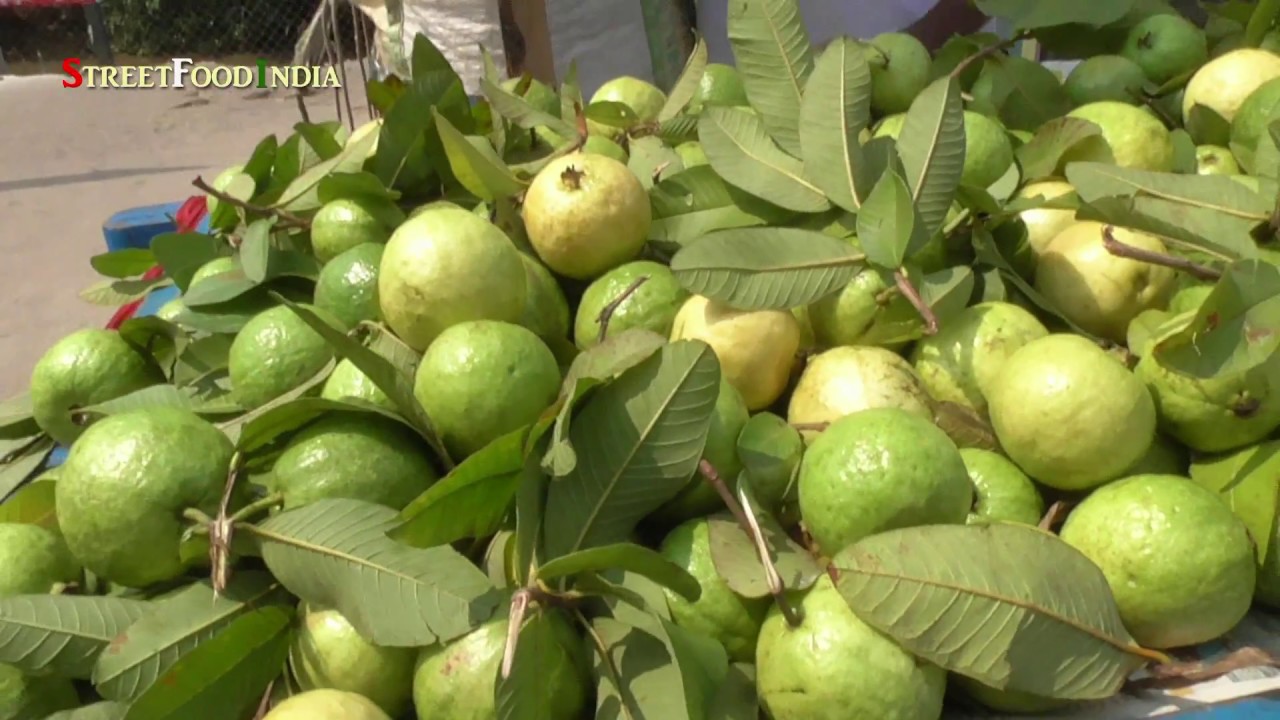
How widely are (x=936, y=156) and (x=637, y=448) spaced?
0.60 metres

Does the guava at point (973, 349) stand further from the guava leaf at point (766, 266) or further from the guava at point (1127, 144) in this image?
the guava at point (1127, 144)

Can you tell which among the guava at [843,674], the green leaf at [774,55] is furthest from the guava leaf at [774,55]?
the guava at [843,674]

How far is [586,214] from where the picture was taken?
1315 millimetres

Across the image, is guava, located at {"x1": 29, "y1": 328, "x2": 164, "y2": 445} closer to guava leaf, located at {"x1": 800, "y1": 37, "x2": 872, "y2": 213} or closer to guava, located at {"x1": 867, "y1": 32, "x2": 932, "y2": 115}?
guava leaf, located at {"x1": 800, "y1": 37, "x2": 872, "y2": 213}

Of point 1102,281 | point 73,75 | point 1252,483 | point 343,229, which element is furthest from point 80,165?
point 1252,483

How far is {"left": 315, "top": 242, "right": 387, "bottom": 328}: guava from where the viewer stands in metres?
1.33

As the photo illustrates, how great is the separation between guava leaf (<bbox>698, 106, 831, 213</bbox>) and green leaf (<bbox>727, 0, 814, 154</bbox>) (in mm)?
27

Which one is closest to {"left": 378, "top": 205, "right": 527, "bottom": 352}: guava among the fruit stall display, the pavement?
the fruit stall display

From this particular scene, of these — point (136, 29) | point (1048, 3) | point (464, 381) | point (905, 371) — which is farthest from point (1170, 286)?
point (136, 29)

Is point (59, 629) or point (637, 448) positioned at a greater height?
point (637, 448)

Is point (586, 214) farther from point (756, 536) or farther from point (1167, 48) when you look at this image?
point (1167, 48)

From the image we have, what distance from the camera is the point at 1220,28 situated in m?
1.89

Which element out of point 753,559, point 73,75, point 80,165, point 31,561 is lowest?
point 73,75

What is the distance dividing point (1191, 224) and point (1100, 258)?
11cm
